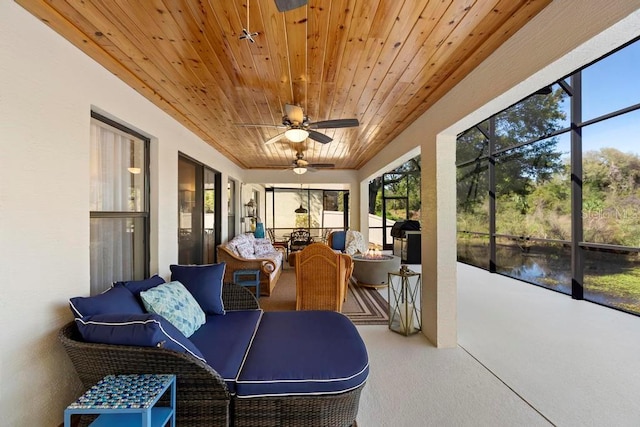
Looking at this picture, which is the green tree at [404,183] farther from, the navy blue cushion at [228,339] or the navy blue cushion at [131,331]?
the navy blue cushion at [131,331]

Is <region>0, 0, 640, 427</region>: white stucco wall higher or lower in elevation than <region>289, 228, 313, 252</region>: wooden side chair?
higher

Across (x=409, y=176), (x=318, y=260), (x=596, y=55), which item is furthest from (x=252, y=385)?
(x=409, y=176)

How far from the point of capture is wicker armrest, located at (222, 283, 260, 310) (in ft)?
8.69

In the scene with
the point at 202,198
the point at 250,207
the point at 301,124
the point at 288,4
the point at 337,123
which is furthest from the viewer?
the point at 250,207

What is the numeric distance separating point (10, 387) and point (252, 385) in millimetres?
1289

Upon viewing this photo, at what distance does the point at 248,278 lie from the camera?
14.4 ft

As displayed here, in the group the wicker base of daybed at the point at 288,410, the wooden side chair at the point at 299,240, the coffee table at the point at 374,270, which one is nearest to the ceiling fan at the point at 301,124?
the wicker base of daybed at the point at 288,410

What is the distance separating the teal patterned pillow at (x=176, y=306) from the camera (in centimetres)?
194

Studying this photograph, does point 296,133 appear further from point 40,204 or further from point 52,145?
point 40,204

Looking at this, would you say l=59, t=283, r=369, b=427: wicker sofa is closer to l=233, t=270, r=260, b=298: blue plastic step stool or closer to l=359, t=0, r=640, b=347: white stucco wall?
l=359, t=0, r=640, b=347: white stucco wall

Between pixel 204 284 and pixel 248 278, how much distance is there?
1.95 m

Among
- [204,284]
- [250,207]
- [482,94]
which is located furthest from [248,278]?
[250,207]

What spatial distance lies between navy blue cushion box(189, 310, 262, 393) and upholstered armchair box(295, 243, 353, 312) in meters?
1.05

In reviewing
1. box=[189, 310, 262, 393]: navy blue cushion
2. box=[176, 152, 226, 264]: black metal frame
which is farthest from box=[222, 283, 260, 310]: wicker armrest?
box=[176, 152, 226, 264]: black metal frame
